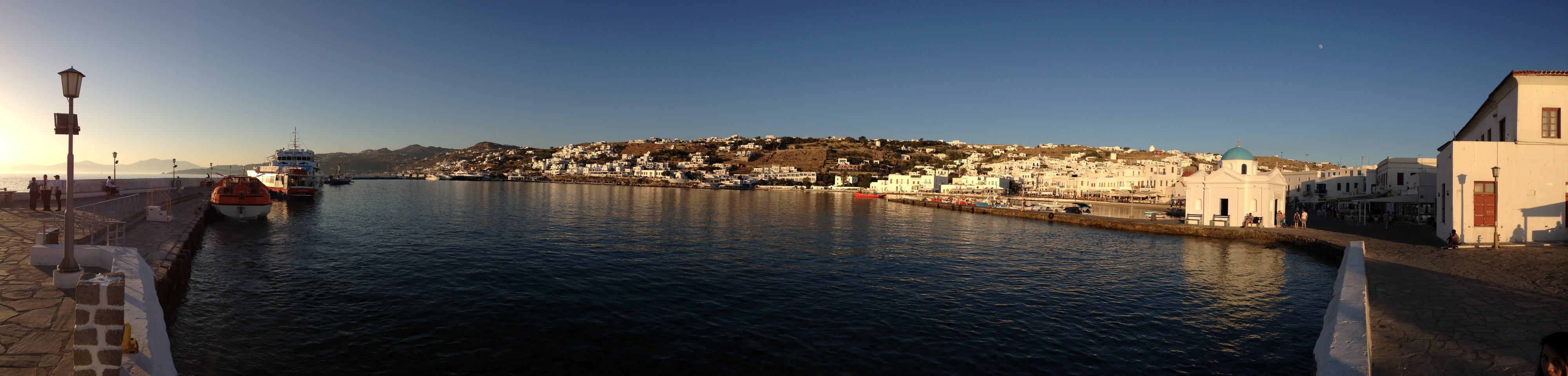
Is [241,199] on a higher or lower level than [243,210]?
higher

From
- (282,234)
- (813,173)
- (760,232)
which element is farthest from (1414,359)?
(813,173)

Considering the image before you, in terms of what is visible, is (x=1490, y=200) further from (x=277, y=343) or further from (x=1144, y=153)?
(x=1144, y=153)

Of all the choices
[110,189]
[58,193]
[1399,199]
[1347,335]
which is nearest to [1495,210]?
[1347,335]

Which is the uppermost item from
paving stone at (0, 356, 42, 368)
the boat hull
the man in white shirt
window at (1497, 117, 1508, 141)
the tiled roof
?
the tiled roof

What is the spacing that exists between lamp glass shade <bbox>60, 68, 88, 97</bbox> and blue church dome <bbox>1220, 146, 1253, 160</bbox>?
167ft

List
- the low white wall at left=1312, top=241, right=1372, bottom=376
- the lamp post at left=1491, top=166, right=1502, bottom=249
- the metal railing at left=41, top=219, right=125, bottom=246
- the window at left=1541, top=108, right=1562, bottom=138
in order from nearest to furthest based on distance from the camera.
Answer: the low white wall at left=1312, top=241, right=1372, bottom=376 → the metal railing at left=41, top=219, right=125, bottom=246 → the lamp post at left=1491, top=166, right=1502, bottom=249 → the window at left=1541, top=108, right=1562, bottom=138

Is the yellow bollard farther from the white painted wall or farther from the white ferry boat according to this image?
the white ferry boat

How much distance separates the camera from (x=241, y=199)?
3147cm

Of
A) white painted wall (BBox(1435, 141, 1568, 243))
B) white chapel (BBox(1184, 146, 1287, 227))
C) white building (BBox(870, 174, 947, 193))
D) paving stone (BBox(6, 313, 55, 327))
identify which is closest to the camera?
paving stone (BBox(6, 313, 55, 327))

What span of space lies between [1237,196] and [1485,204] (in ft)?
55.4

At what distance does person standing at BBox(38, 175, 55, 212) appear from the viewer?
22641mm

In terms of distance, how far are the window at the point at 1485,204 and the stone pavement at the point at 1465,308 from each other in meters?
1.46

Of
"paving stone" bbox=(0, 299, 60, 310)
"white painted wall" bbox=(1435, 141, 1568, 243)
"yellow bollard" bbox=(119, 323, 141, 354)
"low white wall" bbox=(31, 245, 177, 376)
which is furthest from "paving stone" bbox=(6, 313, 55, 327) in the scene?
"white painted wall" bbox=(1435, 141, 1568, 243)

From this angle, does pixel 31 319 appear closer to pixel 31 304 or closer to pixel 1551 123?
pixel 31 304
